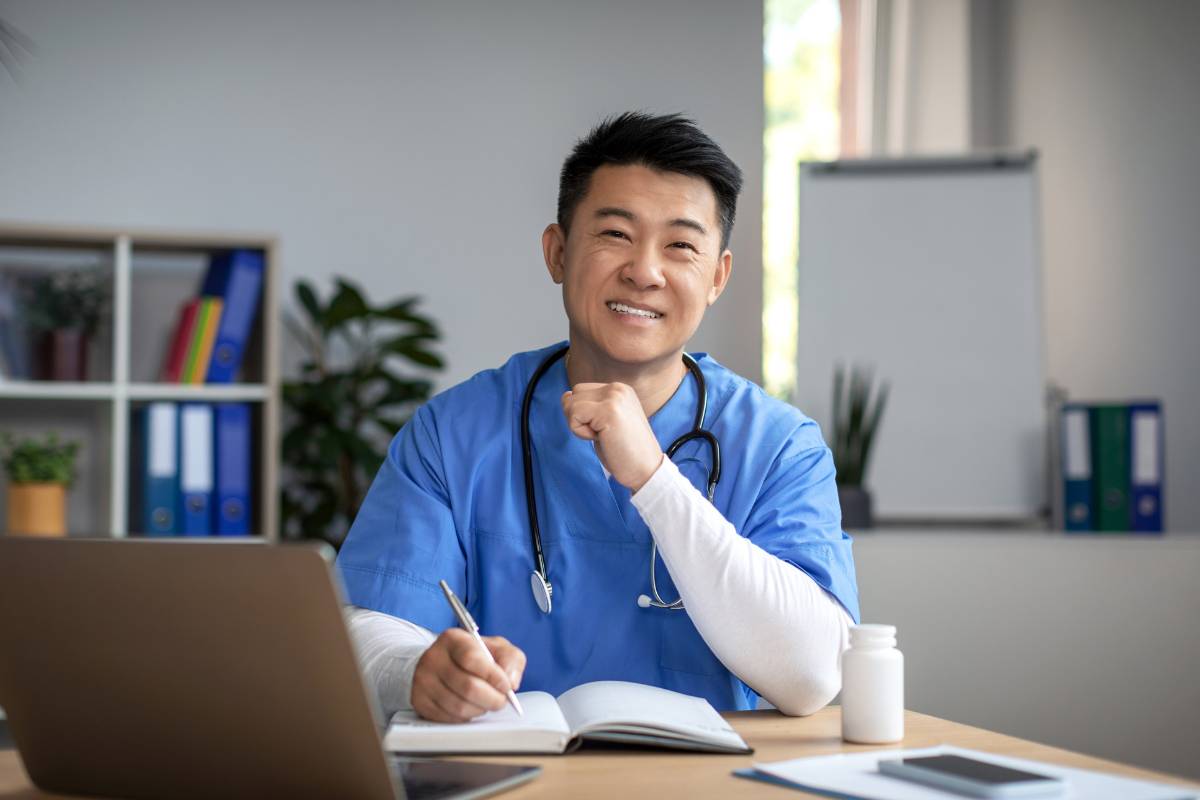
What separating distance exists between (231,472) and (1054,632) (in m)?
2.10

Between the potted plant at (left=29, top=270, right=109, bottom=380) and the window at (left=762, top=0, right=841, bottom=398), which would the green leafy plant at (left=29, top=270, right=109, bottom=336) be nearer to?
the potted plant at (left=29, top=270, right=109, bottom=380)

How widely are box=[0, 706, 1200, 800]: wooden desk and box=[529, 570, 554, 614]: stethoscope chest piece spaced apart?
1.19 feet

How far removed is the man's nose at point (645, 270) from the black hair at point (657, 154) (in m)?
0.12

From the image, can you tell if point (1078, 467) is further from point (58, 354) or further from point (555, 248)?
point (58, 354)

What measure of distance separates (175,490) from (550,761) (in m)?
2.15

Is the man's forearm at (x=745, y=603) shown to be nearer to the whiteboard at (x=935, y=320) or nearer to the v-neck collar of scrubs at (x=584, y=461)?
the v-neck collar of scrubs at (x=584, y=461)

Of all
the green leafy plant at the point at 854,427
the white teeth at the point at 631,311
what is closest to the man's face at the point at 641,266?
the white teeth at the point at 631,311

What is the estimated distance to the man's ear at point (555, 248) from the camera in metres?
1.84

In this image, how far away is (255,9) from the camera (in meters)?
3.40

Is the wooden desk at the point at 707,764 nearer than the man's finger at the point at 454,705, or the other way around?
the wooden desk at the point at 707,764

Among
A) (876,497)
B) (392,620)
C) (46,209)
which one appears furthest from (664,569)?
(46,209)

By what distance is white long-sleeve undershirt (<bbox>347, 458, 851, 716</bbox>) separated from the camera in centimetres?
137

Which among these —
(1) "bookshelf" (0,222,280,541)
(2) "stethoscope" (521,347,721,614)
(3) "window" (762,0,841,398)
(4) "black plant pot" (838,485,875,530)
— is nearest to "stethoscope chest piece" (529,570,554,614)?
(2) "stethoscope" (521,347,721,614)

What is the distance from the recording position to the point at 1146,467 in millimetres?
3252
